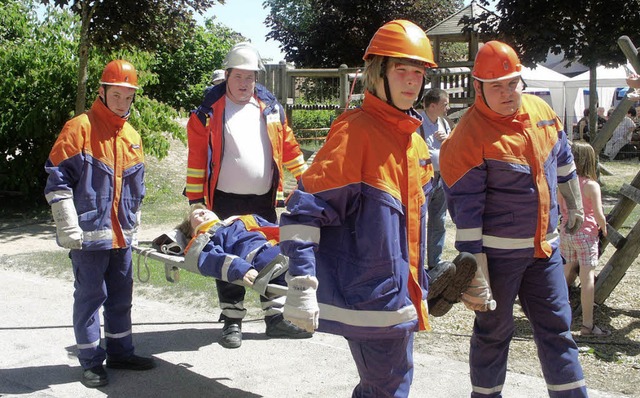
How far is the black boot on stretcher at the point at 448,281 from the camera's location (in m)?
3.71

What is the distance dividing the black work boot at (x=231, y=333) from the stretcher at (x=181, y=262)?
1.92ft

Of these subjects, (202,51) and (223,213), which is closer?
(223,213)

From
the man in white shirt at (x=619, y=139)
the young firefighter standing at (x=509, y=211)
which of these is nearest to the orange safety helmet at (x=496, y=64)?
the young firefighter standing at (x=509, y=211)

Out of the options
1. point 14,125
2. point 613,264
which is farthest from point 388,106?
point 14,125

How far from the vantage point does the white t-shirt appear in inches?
229

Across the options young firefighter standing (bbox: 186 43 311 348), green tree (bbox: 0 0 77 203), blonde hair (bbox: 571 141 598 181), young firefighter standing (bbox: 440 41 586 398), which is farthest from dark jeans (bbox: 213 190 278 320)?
green tree (bbox: 0 0 77 203)

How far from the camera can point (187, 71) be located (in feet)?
66.8

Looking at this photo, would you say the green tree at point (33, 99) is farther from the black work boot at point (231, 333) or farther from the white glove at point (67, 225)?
the white glove at point (67, 225)

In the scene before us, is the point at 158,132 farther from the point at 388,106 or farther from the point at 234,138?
the point at 388,106

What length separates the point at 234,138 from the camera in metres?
5.80

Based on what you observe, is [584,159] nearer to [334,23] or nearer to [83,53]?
[83,53]

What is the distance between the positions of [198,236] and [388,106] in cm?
226

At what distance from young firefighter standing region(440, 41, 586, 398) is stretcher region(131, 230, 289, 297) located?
3.62 ft

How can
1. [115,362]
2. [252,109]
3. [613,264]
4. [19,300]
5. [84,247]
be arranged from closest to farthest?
[84,247]
[115,362]
[252,109]
[613,264]
[19,300]
